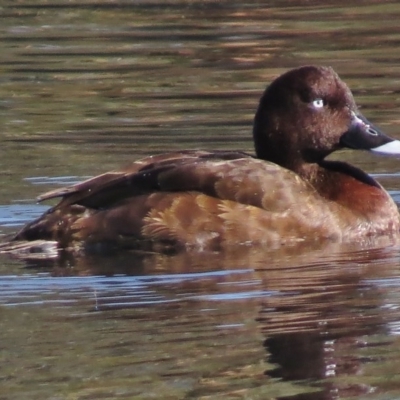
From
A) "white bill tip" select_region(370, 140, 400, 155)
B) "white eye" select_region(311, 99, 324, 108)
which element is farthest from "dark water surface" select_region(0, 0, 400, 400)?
"white eye" select_region(311, 99, 324, 108)

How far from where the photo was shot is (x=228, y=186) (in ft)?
25.5

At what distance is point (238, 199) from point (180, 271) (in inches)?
26.7

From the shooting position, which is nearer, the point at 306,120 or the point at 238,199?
the point at 238,199

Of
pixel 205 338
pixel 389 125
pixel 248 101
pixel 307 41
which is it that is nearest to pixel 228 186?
pixel 205 338

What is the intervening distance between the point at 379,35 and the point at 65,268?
7.64 metres

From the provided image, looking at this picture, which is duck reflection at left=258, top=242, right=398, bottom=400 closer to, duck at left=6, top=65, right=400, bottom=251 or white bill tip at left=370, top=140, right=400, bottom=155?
duck at left=6, top=65, right=400, bottom=251

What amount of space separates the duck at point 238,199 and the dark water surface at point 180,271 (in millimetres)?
132

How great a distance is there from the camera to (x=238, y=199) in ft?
25.4

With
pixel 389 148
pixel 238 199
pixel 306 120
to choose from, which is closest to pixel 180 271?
pixel 238 199

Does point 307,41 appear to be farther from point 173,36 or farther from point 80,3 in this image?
point 80,3

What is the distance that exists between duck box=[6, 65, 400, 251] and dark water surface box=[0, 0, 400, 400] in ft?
0.43

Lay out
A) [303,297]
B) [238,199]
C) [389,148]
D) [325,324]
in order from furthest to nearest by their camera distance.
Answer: [389,148], [238,199], [303,297], [325,324]

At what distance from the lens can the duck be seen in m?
7.73

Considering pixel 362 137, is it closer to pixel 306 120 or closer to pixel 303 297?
pixel 306 120
